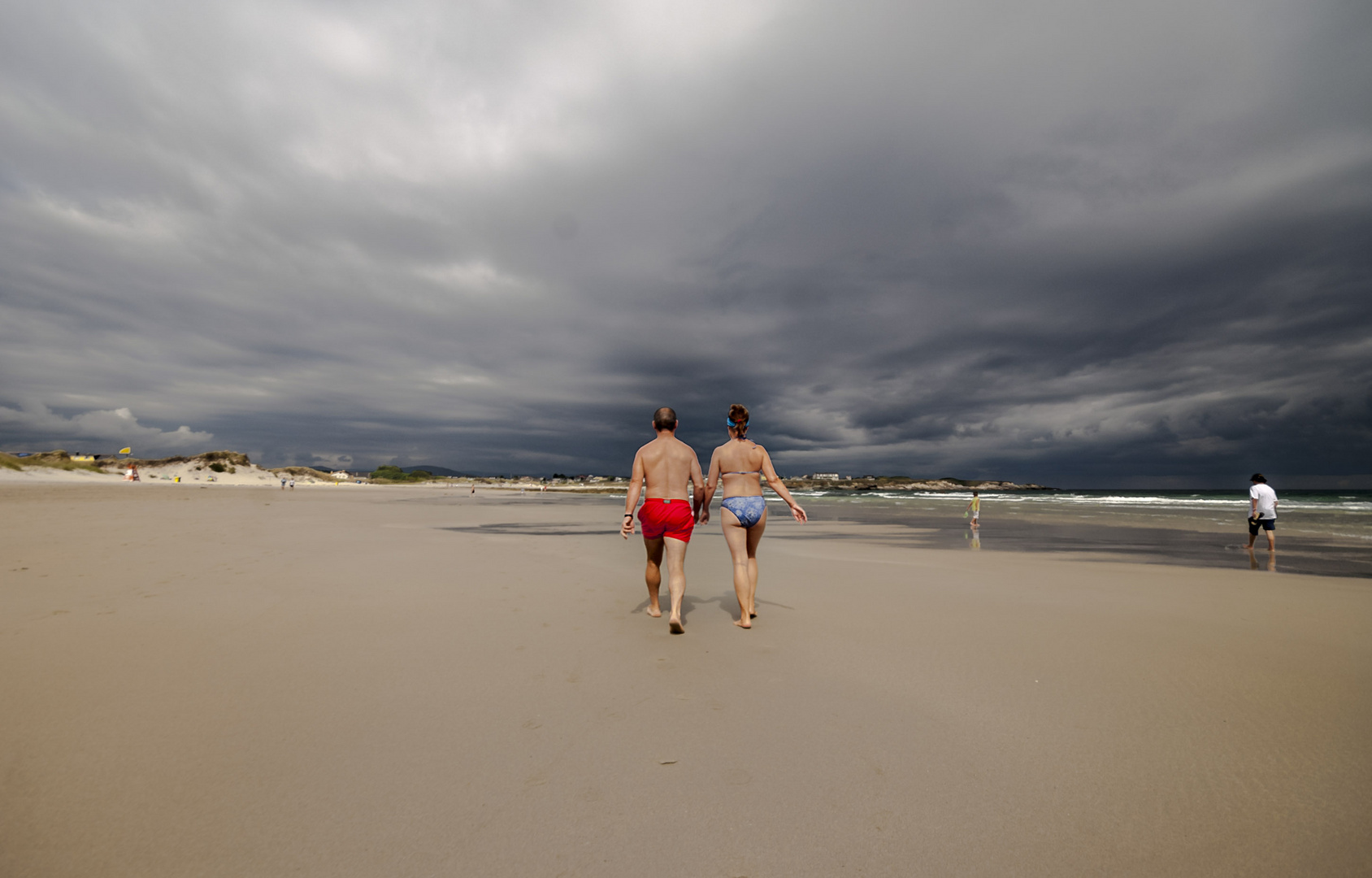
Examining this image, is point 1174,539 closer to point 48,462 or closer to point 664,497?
point 664,497

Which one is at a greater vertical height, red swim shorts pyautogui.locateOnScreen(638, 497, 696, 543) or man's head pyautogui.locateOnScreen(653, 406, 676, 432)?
man's head pyautogui.locateOnScreen(653, 406, 676, 432)

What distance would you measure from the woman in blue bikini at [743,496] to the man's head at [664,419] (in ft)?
1.96

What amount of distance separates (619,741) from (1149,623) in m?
5.87

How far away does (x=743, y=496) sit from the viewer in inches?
241

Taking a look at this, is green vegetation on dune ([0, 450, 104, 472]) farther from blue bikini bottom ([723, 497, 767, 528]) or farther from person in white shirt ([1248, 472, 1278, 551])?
person in white shirt ([1248, 472, 1278, 551])

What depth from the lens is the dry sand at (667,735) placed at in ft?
7.32

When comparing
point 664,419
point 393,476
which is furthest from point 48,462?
point 664,419

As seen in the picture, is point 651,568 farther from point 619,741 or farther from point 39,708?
point 39,708

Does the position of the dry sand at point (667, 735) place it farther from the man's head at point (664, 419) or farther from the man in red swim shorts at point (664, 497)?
the man's head at point (664, 419)

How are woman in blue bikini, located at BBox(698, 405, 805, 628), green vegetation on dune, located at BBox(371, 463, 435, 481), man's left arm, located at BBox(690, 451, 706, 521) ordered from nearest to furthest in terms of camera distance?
woman in blue bikini, located at BBox(698, 405, 805, 628)
man's left arm, located at BBox(690, 451, 706, 521)
green vegetation on dune, located at BBox(371, 463, 435, 481)

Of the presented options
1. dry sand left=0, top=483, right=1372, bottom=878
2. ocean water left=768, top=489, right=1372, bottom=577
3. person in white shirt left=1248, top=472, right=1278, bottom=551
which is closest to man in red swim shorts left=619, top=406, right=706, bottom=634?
dry sand left=0, top=483, right=1372, bottom=878

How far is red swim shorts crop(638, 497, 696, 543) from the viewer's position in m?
5.98

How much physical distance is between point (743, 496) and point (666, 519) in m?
0.89

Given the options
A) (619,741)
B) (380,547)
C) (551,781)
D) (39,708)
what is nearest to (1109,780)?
(619,741)
